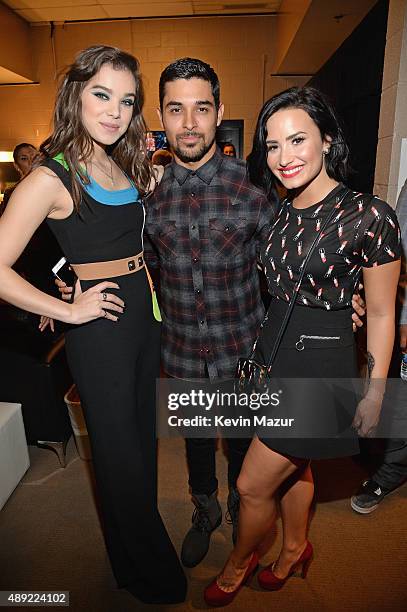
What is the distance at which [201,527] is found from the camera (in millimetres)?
2043

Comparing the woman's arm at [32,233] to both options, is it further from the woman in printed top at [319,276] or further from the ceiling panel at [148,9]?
the ceiling panel at [148,9]

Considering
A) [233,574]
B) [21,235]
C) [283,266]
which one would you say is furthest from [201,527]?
[21,235]

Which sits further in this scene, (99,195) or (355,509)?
(355,509)

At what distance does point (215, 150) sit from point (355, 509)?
1.82 metres

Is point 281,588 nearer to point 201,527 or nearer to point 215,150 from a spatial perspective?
point 201,527

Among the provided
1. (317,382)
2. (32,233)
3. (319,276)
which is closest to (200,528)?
(317,382)

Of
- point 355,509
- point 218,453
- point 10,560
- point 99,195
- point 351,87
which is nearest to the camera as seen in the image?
point 99,195

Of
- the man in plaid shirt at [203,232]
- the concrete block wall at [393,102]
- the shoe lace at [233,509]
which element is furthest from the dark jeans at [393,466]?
the concrete block wall at [393,102]

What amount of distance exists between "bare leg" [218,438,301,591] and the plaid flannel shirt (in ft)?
1.36

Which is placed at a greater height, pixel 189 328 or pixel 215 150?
pixel 215 150

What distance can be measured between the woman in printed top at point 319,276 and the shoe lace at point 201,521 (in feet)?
2.16

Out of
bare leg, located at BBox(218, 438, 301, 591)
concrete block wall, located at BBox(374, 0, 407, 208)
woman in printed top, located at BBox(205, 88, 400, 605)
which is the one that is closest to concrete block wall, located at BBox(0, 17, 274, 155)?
concrete block wall, located at BBox(374, 0, 407, 208)

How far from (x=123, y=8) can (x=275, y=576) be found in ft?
21.4

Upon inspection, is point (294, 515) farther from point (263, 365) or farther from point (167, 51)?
point (167, 51)
